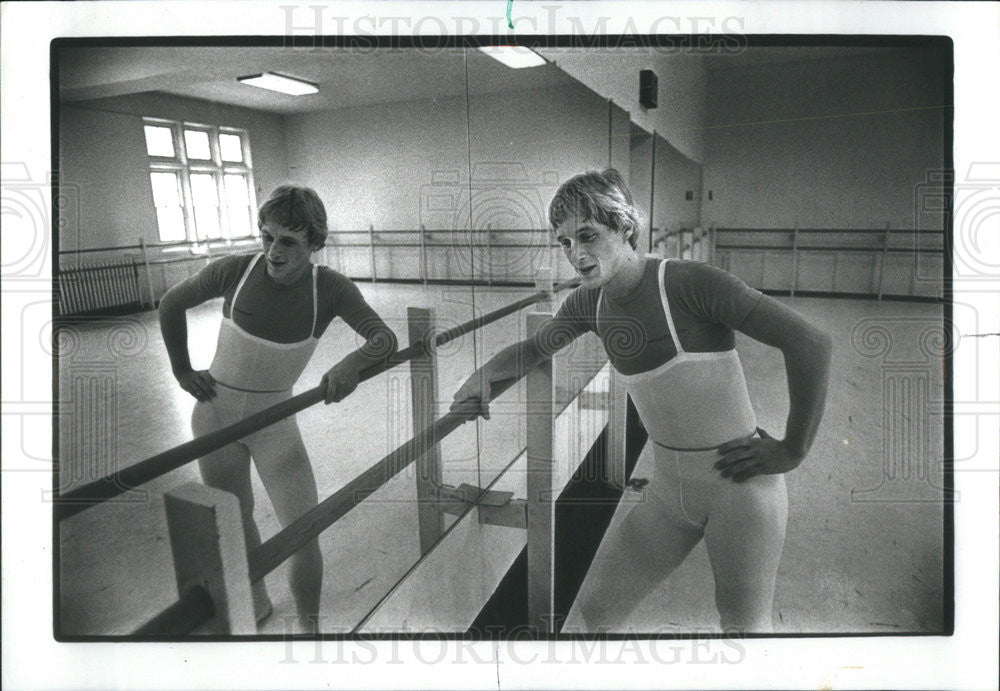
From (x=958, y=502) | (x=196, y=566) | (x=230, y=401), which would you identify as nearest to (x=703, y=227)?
(x=958, y=502)

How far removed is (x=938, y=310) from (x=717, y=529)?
2.04ft

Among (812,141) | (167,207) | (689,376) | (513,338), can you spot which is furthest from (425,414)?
(812,141)

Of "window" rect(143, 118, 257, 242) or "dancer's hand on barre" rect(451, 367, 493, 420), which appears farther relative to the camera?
"dancer's hand on barre" rect(451, 367, 493, 420)

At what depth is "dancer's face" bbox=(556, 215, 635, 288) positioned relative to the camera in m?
1.58

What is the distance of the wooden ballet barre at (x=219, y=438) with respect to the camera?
5.03ft

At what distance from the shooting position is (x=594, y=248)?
62.2 inches

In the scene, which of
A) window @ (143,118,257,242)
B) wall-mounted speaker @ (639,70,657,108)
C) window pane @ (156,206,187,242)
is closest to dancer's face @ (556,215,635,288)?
wall-mounted speaker @ (639,70,657,108)

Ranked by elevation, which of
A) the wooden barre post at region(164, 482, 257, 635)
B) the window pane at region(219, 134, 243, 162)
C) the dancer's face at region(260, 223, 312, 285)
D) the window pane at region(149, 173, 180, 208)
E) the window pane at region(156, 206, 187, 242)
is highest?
the window pane at region(219, 134, 243, 162)

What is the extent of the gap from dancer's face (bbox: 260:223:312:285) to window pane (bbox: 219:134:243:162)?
0.46 ft

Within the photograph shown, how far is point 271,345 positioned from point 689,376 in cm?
80

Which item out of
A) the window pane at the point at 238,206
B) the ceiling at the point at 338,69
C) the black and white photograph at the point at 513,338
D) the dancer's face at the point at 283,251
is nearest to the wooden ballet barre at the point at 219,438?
the black and white photograph at the point at 513,338

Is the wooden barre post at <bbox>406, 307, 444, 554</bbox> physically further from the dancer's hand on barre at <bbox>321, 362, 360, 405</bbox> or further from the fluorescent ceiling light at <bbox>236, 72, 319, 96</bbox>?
the fluorescent ceiling light at <bbox>236, 72, 319, 96</bbox>

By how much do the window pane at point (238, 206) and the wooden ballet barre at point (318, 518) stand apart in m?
0.52

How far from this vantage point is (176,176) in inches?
58.9
